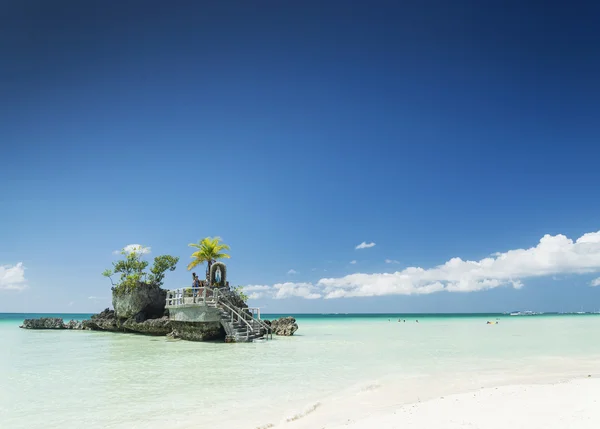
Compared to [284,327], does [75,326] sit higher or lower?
lower

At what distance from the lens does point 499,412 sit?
24.6 feet

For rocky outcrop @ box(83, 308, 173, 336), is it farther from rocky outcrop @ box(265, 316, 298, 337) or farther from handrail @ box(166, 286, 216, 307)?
rocky outcrop @ box(265, 316, 298, 337)

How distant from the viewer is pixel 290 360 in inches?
709

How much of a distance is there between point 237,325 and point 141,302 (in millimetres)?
14823

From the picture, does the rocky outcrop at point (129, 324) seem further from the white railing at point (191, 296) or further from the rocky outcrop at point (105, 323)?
the white railing at point (191, 296)

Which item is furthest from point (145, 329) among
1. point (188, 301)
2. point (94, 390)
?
point (94, 390)

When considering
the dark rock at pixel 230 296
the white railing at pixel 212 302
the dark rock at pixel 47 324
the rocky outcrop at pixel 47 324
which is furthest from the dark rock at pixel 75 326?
the dark rock at pixel 230 296

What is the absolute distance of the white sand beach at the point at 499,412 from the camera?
6691 millimetres

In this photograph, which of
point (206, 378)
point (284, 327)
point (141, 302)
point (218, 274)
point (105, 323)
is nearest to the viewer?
point (206, 378)

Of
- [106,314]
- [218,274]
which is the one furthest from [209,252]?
[106,314]

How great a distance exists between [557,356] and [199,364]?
1732cm

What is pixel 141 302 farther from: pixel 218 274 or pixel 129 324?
pixel 218 274

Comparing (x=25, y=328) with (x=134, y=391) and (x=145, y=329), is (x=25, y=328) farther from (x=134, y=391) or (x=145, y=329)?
(x=134, y=391)

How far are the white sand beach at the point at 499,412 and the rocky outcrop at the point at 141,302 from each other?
108 feet
